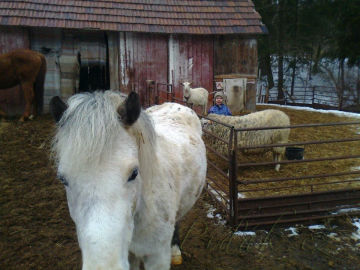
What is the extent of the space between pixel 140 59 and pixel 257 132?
5586mm

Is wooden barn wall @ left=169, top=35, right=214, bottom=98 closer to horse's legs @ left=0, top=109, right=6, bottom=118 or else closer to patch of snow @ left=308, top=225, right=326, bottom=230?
horse's legs @ left=0, top=109, right=6, bottom=118

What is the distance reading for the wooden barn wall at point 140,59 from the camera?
9.75 metres

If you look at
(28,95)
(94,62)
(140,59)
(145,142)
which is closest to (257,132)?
(145,142)

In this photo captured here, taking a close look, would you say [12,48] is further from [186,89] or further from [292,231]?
[292,231]

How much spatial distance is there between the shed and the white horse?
8.26 metres

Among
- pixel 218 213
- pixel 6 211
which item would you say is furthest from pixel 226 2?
pixel 6 211

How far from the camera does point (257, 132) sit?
586 cm

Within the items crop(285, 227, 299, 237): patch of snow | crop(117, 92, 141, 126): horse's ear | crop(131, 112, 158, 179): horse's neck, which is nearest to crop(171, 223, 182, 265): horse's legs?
crop(131, 112, 158, 179): horse's neck

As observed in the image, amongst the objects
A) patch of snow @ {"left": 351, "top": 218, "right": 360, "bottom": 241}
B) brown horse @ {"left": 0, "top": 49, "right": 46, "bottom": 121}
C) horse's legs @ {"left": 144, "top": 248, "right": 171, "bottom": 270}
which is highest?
brown horse @ {"left": 0, "top": 49, "right": 46, "bottom": 121}

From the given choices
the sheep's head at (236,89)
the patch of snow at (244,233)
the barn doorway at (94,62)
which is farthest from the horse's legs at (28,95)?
the patch of snow at (244,233)

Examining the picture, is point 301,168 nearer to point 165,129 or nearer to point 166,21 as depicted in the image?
point 165,129

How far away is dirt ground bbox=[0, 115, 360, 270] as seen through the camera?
305 centimetres

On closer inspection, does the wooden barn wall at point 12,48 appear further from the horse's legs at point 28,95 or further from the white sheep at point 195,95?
the white sheep at point 195,95

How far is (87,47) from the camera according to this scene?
9906 millimetres
